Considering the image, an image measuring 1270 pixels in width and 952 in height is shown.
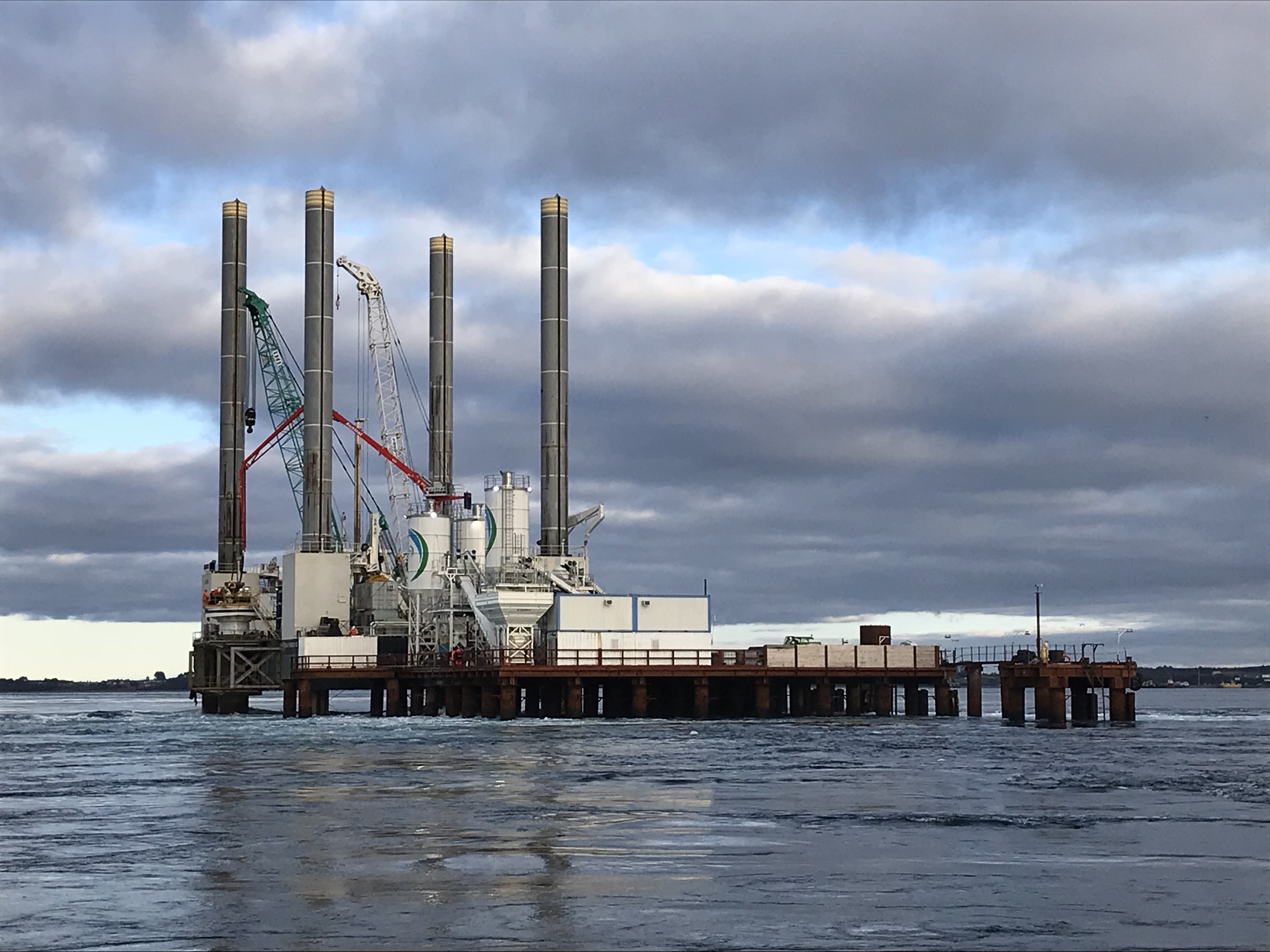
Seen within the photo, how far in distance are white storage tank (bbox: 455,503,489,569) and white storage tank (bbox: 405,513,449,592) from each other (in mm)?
2610

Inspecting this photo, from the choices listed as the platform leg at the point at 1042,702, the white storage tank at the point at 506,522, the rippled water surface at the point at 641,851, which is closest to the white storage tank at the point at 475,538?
the white storage tank at the point at 506,522

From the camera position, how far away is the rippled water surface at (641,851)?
2638cm

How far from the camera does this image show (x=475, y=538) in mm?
127750

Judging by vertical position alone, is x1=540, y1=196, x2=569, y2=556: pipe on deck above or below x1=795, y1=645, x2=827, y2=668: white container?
above

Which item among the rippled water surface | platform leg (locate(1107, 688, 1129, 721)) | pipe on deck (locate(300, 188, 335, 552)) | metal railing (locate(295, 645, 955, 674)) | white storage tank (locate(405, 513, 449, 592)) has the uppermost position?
pipe on deck (locate(300, 188, 335, 552))

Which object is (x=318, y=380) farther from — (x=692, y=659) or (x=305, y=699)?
(x=692, y=659)

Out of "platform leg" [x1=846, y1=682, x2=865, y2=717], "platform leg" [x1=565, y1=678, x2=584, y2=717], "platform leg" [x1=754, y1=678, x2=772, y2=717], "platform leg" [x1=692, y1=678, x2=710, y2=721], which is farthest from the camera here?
"platform leg" [x1=846, y1=682, x2=865, y2=717]

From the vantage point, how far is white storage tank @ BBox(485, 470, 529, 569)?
126m

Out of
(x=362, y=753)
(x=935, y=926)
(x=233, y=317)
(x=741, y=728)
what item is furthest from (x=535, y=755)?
(x=233, y=317)

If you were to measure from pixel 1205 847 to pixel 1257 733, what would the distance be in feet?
234

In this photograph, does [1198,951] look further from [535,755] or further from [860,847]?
[535,755]

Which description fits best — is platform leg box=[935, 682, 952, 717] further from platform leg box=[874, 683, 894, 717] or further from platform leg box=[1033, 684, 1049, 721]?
platform leg box=[1033, 684, 1049, 721]

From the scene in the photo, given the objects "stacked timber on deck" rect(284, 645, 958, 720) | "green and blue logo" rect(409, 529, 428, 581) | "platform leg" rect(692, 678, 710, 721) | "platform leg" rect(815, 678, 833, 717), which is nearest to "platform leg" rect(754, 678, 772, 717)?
"stacked timber on deck" rect(284, 645, 958, 720)

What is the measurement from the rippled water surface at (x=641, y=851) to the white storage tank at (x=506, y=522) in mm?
53333
